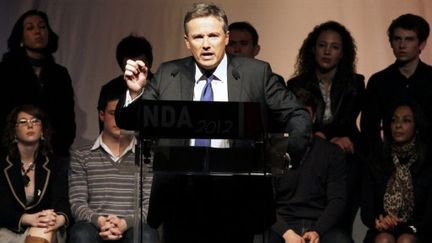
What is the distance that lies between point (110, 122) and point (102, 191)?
0.45 meters

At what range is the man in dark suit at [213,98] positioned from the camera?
285 centimetres

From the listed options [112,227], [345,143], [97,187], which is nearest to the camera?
[112,227]

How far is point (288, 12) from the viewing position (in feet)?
21.3

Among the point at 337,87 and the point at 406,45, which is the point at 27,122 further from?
the point at 406,45

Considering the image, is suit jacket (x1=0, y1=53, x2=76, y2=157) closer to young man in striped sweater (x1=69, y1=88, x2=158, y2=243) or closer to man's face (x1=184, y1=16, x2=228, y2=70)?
young man in striped sweater (x1=69, y1=88, x2=158, y2=243)

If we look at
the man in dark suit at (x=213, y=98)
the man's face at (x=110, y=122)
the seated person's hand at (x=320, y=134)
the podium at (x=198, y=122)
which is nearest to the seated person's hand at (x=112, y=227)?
the man's face at (x=110, y=122)

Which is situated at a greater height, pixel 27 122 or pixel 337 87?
pixel 337 87

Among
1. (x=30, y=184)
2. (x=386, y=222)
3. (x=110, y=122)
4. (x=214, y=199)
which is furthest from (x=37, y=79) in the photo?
(x=214, y=199)

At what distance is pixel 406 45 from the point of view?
570cm

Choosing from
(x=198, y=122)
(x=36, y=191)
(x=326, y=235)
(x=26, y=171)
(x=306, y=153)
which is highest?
(x=198, y=122)

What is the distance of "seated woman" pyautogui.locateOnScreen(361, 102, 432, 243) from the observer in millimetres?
5289

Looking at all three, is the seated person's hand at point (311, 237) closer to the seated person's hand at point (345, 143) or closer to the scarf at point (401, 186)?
the scarf at point (401, 186)

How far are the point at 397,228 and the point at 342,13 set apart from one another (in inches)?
70.0

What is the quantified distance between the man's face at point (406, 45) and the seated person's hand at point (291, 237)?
143 cm
